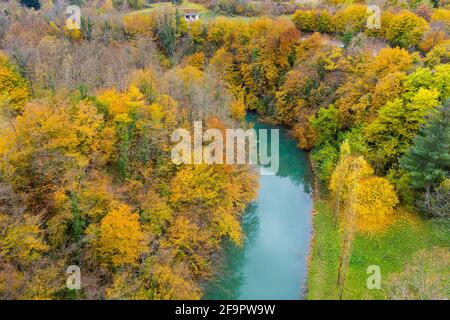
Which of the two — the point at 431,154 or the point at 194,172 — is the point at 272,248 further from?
the point at 431,154

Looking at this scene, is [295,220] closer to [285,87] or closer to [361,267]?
[361,267]

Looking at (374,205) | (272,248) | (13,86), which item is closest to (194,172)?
(272,248)

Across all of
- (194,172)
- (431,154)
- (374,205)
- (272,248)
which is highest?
(431,154)

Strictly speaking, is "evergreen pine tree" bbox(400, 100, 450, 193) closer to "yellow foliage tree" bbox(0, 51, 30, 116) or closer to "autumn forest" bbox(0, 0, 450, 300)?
"autumn forest" bbox(0, 0, 450, 300)

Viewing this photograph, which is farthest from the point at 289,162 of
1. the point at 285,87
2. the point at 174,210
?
the point at 174,210

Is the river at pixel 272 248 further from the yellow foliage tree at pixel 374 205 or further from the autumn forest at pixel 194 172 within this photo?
the yellow foliage tree at pixel 374 205
